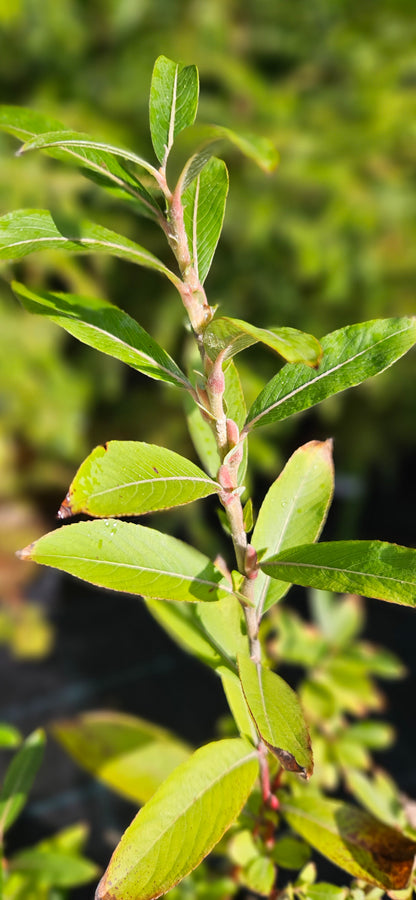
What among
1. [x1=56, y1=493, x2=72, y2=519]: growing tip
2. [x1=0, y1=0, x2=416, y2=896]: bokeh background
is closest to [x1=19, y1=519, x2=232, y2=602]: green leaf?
[x1=56, y1=493, x2=72, y2=519]: growing tip

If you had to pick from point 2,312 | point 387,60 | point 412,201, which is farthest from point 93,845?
point 387,60

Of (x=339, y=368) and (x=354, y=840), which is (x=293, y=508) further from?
(x=354, y=840)

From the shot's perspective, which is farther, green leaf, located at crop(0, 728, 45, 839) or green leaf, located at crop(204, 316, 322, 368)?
green leaf, located at crop(0, 728, 45, 839)

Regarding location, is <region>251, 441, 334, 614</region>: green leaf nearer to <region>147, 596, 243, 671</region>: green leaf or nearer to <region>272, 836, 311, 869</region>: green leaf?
<region>147, 596, 243, 671</region>: green leaf

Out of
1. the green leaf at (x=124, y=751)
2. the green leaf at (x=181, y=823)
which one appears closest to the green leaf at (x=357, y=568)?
the green leaf at (x=181, y=823)

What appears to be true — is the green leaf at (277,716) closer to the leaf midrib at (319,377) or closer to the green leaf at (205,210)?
the leaf midrib at (319,377)

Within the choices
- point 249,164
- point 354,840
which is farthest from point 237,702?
point 249,164

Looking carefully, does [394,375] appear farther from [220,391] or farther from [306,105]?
[220,391]
